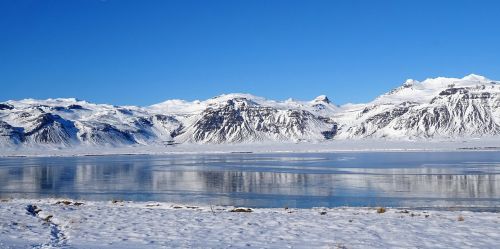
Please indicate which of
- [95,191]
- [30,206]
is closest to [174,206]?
[30,206]

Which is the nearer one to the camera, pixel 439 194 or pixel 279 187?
pixel 439 194

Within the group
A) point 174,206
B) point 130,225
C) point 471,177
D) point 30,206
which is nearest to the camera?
point 130,225

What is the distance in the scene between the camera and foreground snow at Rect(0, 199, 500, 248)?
1853 cm

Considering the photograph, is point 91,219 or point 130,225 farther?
point 91,219

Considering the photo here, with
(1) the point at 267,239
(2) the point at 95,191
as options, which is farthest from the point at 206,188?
(1) the point at 267,239

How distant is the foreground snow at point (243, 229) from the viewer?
1853 centimetres

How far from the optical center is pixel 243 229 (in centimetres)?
2130

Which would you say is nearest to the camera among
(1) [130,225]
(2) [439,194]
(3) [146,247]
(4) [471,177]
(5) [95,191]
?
(3) [146,247]

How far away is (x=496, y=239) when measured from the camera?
19.0 m

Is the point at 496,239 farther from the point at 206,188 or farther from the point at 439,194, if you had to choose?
the point at 206,188

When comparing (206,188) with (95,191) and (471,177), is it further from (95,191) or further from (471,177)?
(471,177)

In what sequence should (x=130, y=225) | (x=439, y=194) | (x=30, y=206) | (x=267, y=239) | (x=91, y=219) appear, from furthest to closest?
(x=439, y=194), (x=30, y=206), (x=91, y=219), (x=130, y=225), (x=267, y=239)

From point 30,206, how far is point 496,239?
75.7 feet

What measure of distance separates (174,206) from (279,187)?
16429mm
